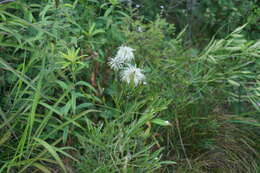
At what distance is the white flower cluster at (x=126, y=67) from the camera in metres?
2.42

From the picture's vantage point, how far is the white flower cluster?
2424mm

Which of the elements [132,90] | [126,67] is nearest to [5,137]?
[132,90]

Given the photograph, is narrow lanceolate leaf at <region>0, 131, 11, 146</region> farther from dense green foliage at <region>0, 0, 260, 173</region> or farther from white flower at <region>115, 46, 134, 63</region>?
white flower at <region>115, 46, 134, 63</region>

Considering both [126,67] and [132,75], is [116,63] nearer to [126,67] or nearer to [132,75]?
[126,67]

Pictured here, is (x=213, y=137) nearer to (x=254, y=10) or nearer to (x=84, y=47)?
(x=84, y=47)

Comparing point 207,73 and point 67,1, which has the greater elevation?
point 67,1

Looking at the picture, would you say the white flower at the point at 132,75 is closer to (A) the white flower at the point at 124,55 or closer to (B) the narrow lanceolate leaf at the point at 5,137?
(A) the white flower at the point at 124,55

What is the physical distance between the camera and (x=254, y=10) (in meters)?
3.76

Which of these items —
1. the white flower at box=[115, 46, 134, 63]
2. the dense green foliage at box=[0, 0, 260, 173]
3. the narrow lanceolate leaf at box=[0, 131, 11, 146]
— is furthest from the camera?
the white flower at box=[115, 46, 134, 63]

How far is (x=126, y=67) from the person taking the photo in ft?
8.37

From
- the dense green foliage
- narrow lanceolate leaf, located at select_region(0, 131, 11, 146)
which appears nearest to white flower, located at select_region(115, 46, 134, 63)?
the dense green foliage

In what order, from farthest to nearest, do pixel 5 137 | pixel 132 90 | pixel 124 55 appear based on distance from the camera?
pixel 124 55, pixel 132 90, pixel 5 137

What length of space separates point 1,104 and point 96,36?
0.82m

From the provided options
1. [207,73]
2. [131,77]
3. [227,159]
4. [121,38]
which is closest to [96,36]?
[121,38]
